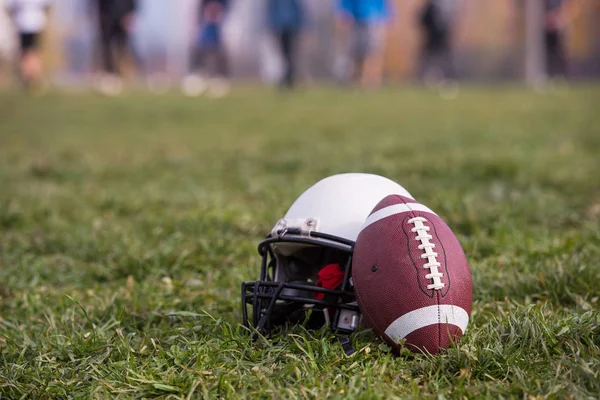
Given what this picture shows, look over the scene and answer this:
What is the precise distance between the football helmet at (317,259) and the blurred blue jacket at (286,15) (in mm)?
11808

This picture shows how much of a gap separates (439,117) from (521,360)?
23.9 feet

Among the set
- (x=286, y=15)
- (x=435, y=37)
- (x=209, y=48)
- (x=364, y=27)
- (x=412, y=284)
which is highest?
(x=286, y=15)

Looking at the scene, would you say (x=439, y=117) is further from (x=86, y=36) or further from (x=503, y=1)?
(x=86, y=36)

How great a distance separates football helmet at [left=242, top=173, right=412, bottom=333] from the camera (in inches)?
86.4

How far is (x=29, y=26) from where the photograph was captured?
1227 cm

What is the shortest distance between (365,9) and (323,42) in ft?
37.9

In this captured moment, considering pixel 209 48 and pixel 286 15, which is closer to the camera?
pixel 286 15

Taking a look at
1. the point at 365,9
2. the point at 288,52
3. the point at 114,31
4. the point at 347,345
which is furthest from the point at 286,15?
the point at 347,345

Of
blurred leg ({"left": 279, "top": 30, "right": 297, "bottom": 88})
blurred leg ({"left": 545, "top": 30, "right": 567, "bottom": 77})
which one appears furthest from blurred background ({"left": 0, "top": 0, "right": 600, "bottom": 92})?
blurred leg ({"left": 279, "top": 30, "right": 297, "bottom": 88})

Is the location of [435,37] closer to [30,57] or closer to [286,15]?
[286,15]

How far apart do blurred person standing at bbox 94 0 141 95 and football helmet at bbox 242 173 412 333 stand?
1125 centimetres

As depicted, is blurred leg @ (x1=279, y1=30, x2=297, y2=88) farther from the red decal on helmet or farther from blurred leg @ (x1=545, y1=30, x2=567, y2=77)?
the red decal on helmet

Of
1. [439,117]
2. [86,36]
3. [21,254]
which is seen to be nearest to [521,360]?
[21,254]

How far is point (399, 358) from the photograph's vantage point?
2074 mm
